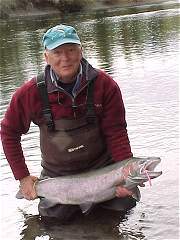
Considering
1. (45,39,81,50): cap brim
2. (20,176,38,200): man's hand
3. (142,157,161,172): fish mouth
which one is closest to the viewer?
(142,157,161,172): fish mouth

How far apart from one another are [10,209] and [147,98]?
17.7 ft

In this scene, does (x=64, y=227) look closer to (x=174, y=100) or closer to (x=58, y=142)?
(x=58, y=142)

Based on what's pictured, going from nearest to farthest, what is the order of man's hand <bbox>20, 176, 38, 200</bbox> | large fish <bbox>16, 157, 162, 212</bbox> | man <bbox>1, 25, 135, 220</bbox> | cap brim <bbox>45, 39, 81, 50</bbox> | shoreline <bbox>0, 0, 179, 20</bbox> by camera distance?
1. large fish <bbox>16, 157, 162, 212</bbox>
2. cap brim <bbox>45, 39, 81, 50</bbox>
3. man <bbox>1, 25, 135, 220</bbox>
4. man's hand <bbox>20, 176, 38, 200</bbox>
5. shoreline <bbox>0, 0, 179, 20</bbox>

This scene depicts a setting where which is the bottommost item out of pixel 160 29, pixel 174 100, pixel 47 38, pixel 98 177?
pixel 160 29

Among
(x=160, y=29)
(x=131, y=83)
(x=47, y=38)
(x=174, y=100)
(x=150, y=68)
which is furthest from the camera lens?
(x=160, y=29)

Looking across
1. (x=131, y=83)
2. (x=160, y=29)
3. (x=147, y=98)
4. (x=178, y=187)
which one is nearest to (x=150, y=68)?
(x=131, y=83)

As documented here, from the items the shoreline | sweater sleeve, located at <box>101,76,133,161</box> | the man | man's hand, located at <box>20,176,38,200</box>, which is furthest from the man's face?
the shoreline

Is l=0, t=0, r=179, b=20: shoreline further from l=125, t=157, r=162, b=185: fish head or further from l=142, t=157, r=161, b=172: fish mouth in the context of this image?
l=142, t=157, r=161, b=172: fish mouth

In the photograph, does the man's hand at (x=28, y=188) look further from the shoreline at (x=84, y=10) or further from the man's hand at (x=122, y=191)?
the shoreline at (x=84, y=10)

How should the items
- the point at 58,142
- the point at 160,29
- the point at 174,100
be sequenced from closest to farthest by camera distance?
the point at 58,142, the point at 174,100, the point at 160,29

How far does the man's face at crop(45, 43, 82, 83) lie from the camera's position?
4.64 meters

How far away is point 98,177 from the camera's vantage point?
4.79 meters

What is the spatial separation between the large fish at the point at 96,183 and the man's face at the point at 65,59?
0.91 metres

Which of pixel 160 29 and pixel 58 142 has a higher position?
pixel 58 142
